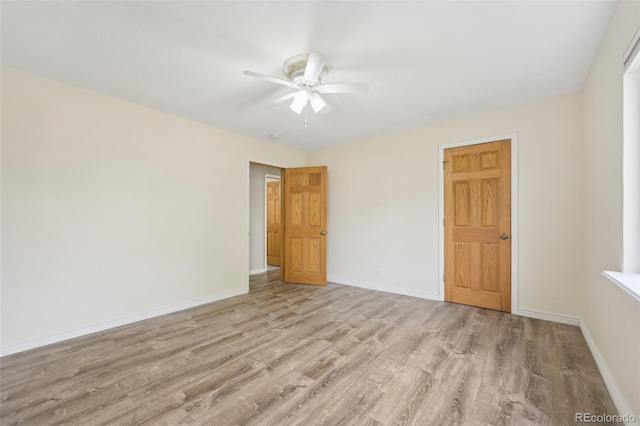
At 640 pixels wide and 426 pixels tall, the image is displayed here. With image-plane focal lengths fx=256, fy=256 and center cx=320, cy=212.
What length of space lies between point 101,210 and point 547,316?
5238mm

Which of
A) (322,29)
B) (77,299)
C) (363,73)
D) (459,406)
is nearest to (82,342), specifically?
(77,299)

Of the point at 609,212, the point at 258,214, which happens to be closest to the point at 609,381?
the point at 609,212

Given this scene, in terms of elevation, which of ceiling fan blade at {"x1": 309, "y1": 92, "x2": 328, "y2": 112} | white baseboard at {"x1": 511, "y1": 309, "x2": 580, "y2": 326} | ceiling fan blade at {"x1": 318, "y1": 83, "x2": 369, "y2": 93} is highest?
ceiling fan blade at {"x1": 309, "y1": 92, "x2": 328, "y2": 112}

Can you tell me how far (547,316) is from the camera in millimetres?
2994

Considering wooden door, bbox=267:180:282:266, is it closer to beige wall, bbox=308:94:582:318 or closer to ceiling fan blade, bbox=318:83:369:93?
beige wall, bbox=308:94:582:318

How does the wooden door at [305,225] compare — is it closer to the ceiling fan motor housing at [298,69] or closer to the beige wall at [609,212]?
the ceiling fan motor housing at [298,69]

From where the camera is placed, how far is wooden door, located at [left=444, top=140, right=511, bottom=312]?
3281mm

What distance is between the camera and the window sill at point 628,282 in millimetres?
1372

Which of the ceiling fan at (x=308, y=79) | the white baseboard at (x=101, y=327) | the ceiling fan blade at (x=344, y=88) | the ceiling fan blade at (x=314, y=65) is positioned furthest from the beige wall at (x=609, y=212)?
the white baseboard at (x=101, y=327)

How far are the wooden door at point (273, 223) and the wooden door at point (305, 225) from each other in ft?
4.97

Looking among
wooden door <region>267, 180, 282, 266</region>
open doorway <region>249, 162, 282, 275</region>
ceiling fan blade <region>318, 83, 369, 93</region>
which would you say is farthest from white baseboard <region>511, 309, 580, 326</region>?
wooden door <region>267, 180, 282, 266</region>

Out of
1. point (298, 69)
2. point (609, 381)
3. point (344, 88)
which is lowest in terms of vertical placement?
point (609, 381)

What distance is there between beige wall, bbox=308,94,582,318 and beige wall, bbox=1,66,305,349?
214 cm

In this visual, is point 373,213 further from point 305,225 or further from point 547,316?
point 547,316
